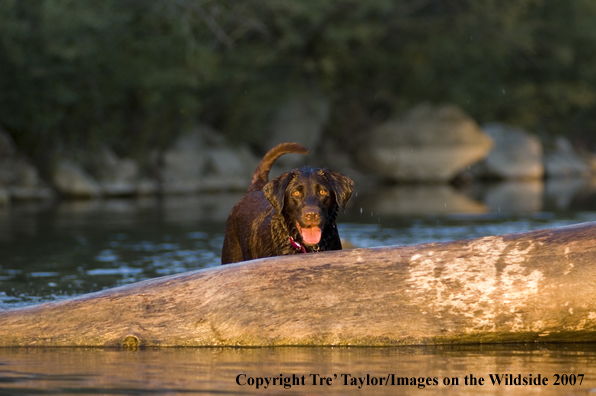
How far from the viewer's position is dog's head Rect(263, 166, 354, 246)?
752cm

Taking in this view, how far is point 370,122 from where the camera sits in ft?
146

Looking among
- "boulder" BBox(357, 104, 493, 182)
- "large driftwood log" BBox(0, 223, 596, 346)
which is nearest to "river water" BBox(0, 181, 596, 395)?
"large driftwood log" BBox(0, 223, 596, 346)

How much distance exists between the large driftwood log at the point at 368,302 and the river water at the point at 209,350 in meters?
0.12

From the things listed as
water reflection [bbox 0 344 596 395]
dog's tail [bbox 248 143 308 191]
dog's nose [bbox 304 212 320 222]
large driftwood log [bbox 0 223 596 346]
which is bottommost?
water reflection [bbox 0 344 596 395]

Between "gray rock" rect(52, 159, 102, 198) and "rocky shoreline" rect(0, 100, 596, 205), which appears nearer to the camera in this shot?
"gray rock" rect(52, 159, 102, 198)

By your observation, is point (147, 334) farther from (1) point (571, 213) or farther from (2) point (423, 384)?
(1) point (571, 213)

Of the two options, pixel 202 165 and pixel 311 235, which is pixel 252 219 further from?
pixel 202 165

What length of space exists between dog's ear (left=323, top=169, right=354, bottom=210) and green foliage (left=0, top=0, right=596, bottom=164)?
1987 cm

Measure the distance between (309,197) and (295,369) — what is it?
6.35 ft

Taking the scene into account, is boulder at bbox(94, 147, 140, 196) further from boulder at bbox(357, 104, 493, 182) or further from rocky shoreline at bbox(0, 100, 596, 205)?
boulder at bbox(357, 104, 493, 182)

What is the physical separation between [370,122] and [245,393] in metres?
39.6

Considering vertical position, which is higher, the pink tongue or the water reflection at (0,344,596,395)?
the pink tongue

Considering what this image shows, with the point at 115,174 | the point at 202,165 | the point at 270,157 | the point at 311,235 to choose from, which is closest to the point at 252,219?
the point at 270,157

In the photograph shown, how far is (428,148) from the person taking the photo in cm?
3994
